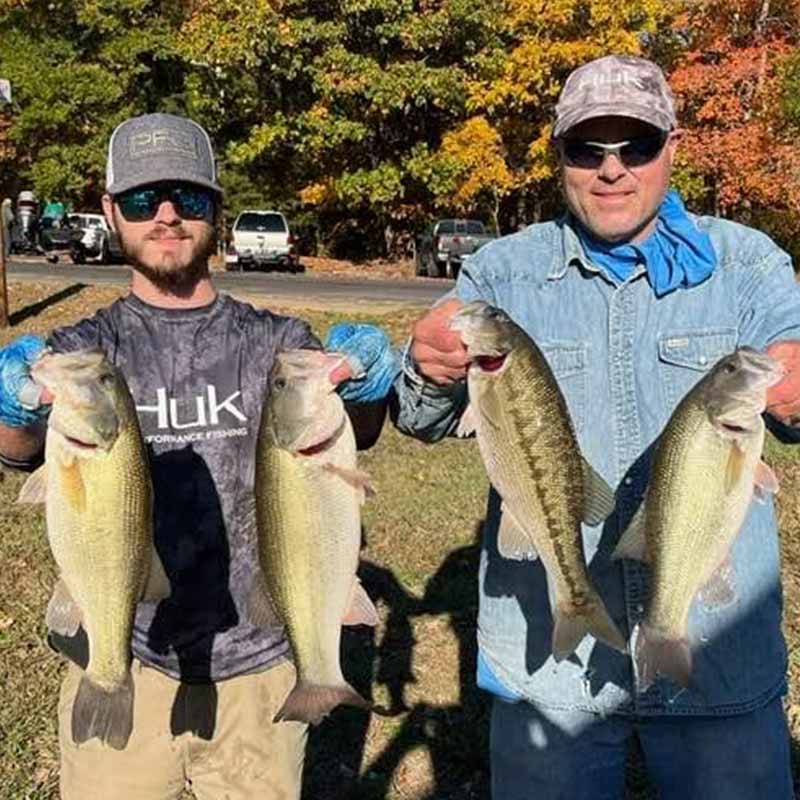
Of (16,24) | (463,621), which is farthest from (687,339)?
(16,24)

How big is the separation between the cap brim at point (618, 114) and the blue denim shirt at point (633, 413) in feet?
1.00

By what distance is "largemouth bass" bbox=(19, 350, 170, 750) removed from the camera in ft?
8.06

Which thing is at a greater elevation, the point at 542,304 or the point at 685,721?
the point at 542,304

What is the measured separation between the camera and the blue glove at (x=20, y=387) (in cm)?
A: 261

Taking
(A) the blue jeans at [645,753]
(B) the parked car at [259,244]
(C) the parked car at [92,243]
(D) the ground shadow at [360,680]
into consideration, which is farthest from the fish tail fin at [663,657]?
(C) the parked car at [92,243]

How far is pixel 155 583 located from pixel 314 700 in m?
0.49

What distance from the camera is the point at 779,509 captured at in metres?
8.00

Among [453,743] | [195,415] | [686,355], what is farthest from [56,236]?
[686,355]

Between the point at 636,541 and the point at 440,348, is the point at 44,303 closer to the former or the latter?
the point at 440,348

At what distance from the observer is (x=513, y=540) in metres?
2.74

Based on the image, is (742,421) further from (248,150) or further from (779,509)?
(248,150)

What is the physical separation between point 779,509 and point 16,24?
36888mm

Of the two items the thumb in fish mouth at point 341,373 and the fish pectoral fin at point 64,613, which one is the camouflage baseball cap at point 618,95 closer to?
the thumb in fish mouth at point 341,373

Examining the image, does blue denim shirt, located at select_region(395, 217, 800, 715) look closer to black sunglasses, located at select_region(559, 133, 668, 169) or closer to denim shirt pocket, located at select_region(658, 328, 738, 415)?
denim shirt pocket, located at select_region(658, 328, 738, 415)
